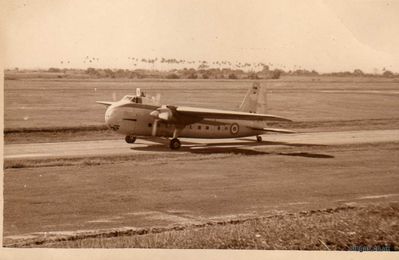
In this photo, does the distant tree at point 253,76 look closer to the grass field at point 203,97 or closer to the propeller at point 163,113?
the grass field at point 203,97

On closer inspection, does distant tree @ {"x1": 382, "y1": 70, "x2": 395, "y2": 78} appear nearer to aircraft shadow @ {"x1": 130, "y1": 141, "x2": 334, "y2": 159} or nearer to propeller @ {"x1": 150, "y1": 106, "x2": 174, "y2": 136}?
aircraft shadow @ {"x1": 130, "y1": 141, "x2": 334, "y2": 159}

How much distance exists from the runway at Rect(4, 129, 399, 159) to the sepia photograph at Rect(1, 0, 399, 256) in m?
0.17

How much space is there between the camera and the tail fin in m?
14.1

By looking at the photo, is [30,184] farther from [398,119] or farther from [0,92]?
[398,119]

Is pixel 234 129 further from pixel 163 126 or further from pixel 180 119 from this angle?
pixel 163 126

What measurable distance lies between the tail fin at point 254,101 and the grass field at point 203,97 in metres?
0.23

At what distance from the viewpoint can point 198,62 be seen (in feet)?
32.3

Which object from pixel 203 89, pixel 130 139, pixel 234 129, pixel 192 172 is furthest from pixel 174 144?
pixel 192 172

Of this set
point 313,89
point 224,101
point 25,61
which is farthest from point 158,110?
point 25,61

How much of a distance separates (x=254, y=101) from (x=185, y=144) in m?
2.36

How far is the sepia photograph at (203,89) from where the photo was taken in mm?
7953

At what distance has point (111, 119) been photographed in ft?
46.4

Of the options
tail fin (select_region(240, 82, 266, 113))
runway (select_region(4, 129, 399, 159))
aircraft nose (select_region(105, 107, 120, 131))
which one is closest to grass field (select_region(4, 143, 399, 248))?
runway (select_region(4, 129, 399, 159))

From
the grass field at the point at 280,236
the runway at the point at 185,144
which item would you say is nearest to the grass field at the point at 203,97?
the runway at the point at 185,144
